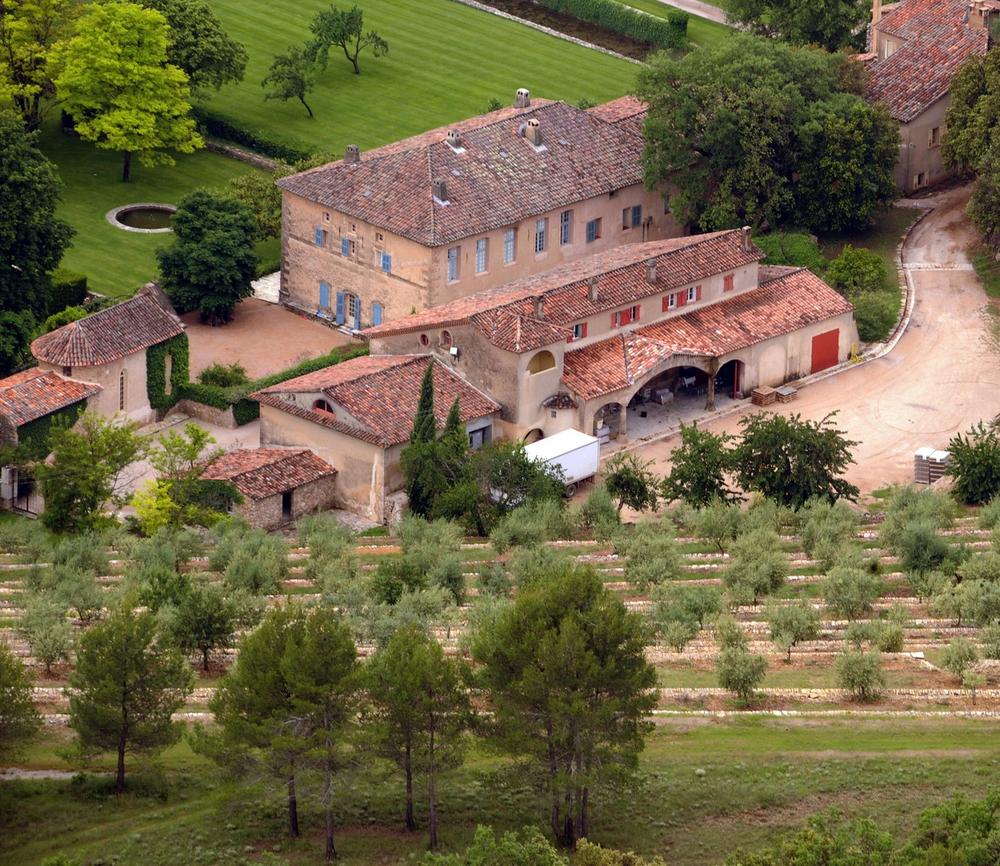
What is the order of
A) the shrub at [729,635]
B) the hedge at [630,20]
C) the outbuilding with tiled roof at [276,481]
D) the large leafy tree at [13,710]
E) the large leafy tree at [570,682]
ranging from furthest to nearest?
1. the hedge at [630,20]
2. the outbuilding with tiled roof at [276,481]
3. the shrub at [729,635]
4. the large leafy tree at [13,710]
5. the large leafy tree at [570,682]

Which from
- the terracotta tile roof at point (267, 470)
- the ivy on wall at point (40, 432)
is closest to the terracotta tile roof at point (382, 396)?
the terracotta tile roof at point (267, 470)

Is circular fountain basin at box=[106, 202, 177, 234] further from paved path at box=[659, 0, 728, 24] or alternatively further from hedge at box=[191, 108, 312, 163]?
paved path at box=[659, 0, 728, 24]

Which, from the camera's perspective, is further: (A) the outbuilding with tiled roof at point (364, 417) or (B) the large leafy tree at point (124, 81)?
(B) the large leafy tree at point (124, 81)

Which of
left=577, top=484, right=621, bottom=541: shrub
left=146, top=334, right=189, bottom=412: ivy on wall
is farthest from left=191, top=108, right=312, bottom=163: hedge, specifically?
left=577, top=484, right=621, bottom=541: shrub

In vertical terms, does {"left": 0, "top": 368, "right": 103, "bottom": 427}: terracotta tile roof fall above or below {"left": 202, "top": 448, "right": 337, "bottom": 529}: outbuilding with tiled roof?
above

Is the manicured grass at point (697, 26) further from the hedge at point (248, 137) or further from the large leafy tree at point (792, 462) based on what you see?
the large leafy tree at point (792, 462)

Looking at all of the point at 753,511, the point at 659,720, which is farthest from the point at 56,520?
the point at 659,720

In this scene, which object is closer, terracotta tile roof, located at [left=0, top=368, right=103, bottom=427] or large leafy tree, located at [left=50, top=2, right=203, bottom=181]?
terracotta tile roof, located at [left=0, top=368, right=103, bottom=427]

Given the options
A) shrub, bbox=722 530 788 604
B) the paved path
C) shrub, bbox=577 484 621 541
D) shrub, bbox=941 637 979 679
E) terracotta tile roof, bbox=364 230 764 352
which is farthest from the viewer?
the paved path
